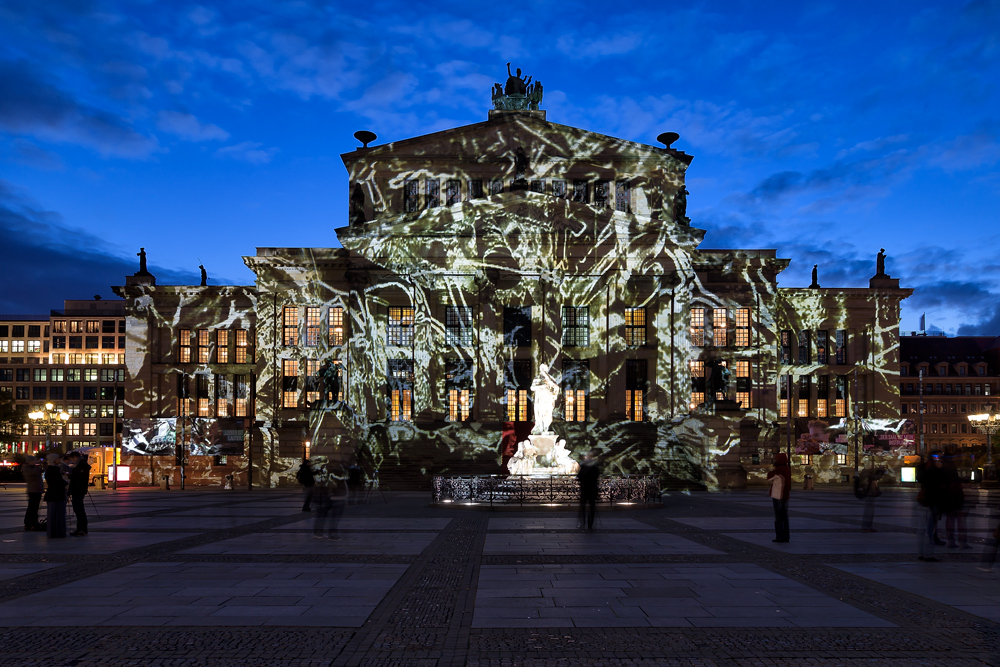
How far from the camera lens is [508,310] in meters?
57.4

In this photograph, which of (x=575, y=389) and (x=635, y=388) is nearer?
(x=575, y=389)

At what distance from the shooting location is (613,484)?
1168 inches

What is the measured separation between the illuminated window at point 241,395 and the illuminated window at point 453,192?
70.1 ft

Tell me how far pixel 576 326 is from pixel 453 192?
531 inches

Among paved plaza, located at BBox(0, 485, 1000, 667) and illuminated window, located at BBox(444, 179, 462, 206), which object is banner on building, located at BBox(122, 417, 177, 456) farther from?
paved plaza, located at BBox(0, 485, 1000, 667)

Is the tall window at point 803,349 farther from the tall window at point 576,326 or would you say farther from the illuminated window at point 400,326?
the illuminated window at point 400,326

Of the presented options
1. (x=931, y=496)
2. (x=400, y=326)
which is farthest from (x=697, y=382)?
(x=931, y=496)

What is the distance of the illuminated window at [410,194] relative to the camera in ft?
193

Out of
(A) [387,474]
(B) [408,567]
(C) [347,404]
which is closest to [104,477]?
(C) [347,404]

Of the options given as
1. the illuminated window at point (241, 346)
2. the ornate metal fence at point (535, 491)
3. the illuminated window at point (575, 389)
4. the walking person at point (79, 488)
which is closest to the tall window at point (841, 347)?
the illuminated window at point (575, 389)

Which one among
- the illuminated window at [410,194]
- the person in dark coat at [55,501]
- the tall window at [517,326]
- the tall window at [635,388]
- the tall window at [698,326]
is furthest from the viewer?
the tall window at [698,326]

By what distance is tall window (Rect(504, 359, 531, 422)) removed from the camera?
55.8m

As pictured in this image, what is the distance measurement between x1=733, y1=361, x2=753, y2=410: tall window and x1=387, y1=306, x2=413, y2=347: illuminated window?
80.7ft

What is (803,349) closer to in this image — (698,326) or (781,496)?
(698,326)
